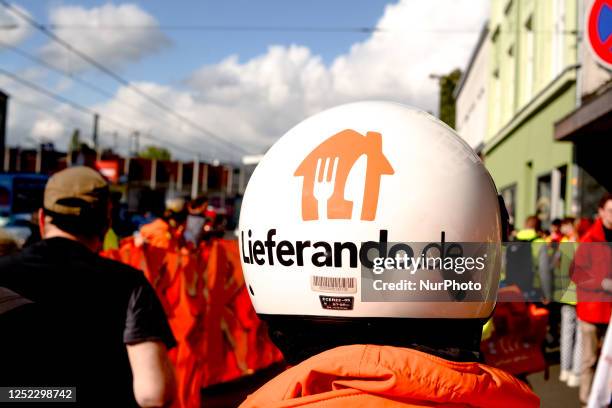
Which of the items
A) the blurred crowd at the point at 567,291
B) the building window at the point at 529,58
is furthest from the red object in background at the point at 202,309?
the building window at the point at 529,58

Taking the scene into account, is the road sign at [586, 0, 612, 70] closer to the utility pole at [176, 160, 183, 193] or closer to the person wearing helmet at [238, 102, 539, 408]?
the person wearing helmet at [238, 102, 539, 408]

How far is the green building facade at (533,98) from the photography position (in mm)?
12359

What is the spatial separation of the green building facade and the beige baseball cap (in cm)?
1042

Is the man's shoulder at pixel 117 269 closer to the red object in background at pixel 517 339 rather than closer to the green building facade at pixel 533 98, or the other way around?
the red object in background at pixel 517 339

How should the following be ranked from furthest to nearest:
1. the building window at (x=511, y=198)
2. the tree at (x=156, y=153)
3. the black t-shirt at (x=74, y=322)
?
1. the tree at (x=156, y=153)
2. the building window at (x=511, y=198)
3. the black t-shirt at (x=74, y=322)

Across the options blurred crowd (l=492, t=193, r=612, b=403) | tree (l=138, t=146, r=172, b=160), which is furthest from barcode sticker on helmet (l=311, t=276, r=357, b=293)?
tree (l=138, t=146, r=172, b=160)

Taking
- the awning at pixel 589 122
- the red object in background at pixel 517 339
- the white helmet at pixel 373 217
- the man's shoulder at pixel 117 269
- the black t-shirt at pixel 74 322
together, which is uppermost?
the awning at pixel 589 122

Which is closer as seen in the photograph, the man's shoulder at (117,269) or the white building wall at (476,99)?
the man's shoulder at (117,269)

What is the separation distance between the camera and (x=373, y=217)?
1.45m

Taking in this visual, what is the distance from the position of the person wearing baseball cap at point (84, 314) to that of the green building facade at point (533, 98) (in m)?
10.4

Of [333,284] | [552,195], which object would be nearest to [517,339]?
[333,284]

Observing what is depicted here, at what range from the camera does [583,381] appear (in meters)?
5.62

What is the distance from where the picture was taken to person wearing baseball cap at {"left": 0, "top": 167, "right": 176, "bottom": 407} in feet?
7.19

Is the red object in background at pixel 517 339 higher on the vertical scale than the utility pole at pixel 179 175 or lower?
lower
